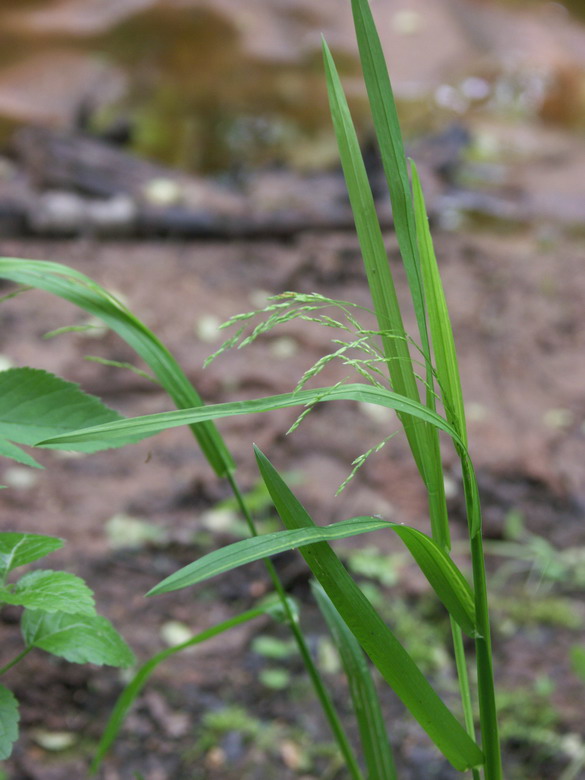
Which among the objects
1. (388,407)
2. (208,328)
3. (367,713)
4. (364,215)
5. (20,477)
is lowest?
(20,477)

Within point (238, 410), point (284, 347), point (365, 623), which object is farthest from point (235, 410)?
point (284, 347)

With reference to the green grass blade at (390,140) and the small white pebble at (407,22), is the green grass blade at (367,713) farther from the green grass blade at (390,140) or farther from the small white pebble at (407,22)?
the small white pebble at (407,22)

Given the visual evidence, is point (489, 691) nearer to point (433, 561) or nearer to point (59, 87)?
point (433, 561)

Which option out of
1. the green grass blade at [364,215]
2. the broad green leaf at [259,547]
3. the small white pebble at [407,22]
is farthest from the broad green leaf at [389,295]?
the small white pebble at [407,22]

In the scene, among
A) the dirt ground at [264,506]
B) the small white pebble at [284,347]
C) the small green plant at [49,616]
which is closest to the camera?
the small green plant at [49,616]

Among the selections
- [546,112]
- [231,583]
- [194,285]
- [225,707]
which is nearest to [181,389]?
[225,707]

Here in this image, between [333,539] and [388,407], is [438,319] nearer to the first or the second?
[388,407]

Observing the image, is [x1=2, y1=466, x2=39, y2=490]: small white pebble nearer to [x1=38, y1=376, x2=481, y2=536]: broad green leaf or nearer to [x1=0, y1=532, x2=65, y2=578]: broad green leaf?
[x1=0, y1=532, x2=65, y2=578]: broad green leaf

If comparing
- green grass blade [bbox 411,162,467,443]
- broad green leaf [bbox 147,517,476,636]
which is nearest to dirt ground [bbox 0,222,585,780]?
broad green leaf [bbox 147,517,476,636]
